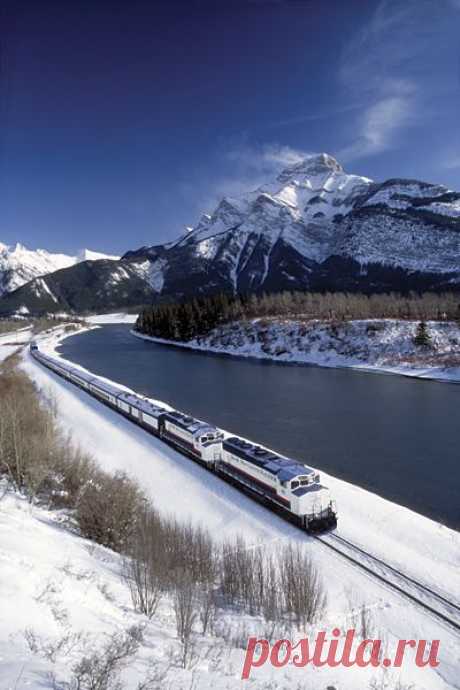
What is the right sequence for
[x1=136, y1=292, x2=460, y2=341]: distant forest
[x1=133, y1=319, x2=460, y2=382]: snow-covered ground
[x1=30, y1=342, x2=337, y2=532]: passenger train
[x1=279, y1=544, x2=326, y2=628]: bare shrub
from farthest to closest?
1. [x1=136, y1=292, x2=460, y2=341]: distant forest
2. [x1=133, y1=319, x2=460, y2=382]: snow-covered ground
3. [x1=30, y1=342, x2=337, y2=532]: passenger train
4. [x1=279, y1=544, x2=326, y2=628]: bare shrub

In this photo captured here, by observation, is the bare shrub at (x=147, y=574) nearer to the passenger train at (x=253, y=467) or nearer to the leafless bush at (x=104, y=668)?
the leafless bush at (x=104, y=668)

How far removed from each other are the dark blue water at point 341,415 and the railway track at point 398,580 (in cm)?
869

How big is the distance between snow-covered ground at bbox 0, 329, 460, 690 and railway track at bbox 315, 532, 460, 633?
0.55 m

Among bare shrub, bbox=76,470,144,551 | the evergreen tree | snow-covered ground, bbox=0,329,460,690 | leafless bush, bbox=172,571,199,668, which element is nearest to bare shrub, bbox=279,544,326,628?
snow-covered ground, bbox=0,329,460,690

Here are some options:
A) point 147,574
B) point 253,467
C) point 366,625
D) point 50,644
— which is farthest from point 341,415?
point 50,644

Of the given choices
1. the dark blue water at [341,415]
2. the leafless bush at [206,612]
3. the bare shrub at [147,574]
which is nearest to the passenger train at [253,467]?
the dark blue water at [341,415]

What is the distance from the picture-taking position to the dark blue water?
3766 cm

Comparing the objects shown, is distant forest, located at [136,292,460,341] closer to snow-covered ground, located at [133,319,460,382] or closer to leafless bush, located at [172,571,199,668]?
snow-covered ground, located at [133,319,460,382]

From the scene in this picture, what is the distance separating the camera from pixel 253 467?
3316 cm

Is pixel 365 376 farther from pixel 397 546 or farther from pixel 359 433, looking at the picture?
pixel 397 546

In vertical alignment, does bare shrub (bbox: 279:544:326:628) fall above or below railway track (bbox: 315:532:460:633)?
above

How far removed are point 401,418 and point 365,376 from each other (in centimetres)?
3279

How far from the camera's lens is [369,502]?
32.0 metres

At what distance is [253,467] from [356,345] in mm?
79541
